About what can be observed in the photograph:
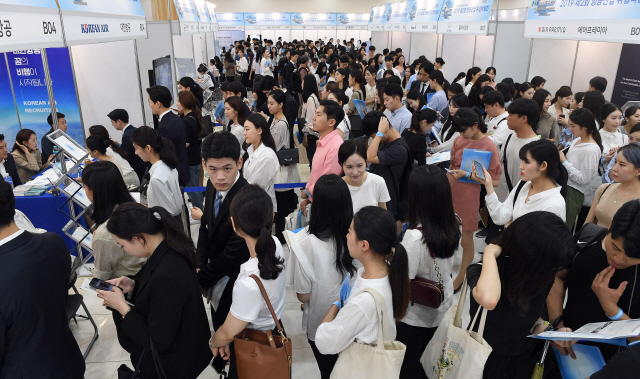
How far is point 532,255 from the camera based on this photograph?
1.54 m

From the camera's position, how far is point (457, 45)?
1044 centimetres

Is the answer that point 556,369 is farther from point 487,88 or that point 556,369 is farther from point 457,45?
point 457,45

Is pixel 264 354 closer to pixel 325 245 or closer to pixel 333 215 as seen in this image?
pixel 325 245

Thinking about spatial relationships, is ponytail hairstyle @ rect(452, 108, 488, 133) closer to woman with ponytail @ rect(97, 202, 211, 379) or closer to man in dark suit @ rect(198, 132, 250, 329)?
man in dark suit @ rect(198, 132, 250, 329)

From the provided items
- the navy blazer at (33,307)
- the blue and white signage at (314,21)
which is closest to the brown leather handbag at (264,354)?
the navy blazer at (33,307)

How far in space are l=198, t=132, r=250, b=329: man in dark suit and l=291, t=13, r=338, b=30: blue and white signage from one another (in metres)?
23.2

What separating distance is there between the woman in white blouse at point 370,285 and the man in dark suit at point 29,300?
120cm

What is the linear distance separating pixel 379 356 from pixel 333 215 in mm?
716

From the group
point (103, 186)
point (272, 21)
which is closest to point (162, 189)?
point (103, 186)

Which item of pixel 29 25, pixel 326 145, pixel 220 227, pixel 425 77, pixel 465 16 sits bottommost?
pixel 220 227

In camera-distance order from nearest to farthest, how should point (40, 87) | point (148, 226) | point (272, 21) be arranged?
1. point (148, 226)
2. point (40, 87)
3. point (272, 21)

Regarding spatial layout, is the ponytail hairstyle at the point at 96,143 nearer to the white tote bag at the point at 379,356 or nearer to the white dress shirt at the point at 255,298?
the white dress shirt at the point at 255,298

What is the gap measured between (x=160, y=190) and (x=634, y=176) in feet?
10.4

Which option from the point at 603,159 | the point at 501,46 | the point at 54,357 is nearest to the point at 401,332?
the point at 54,357
